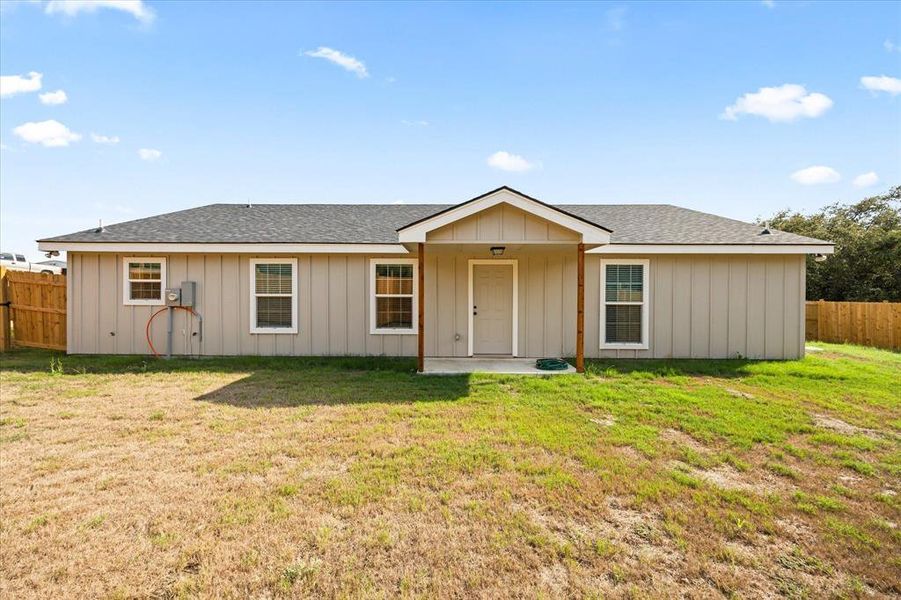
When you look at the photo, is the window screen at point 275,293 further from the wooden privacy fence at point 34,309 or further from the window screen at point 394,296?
the wooden privacy fence at point 34,309

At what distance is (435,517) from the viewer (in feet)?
8.75

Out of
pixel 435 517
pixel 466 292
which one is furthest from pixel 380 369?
pixel 435 517

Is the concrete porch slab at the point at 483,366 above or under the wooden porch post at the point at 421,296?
under

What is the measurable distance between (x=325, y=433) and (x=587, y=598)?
2921mm

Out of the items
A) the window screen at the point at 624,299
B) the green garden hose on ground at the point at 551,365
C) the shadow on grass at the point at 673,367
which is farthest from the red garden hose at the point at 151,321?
the window screen at the point at 624,299

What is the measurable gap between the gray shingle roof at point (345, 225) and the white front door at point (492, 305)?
6.74 ft

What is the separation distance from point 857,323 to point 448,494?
15.2m

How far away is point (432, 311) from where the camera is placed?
898 centimetres

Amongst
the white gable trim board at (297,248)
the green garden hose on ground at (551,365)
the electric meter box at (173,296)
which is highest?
the white gable trim board at (297,248)

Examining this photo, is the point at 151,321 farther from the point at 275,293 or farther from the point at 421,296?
the point at 421,296

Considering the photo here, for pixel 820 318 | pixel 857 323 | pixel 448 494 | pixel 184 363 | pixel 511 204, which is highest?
pixel 511 204

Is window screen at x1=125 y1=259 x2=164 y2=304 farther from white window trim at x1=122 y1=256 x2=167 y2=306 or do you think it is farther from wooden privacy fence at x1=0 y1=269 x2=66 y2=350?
wooden privacy fence at x1=0 y1=269 x2=66 y2=350

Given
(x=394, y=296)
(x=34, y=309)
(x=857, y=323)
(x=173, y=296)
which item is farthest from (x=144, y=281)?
(x=857, y=323)

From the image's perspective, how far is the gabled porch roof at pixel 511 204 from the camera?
6676 mm
